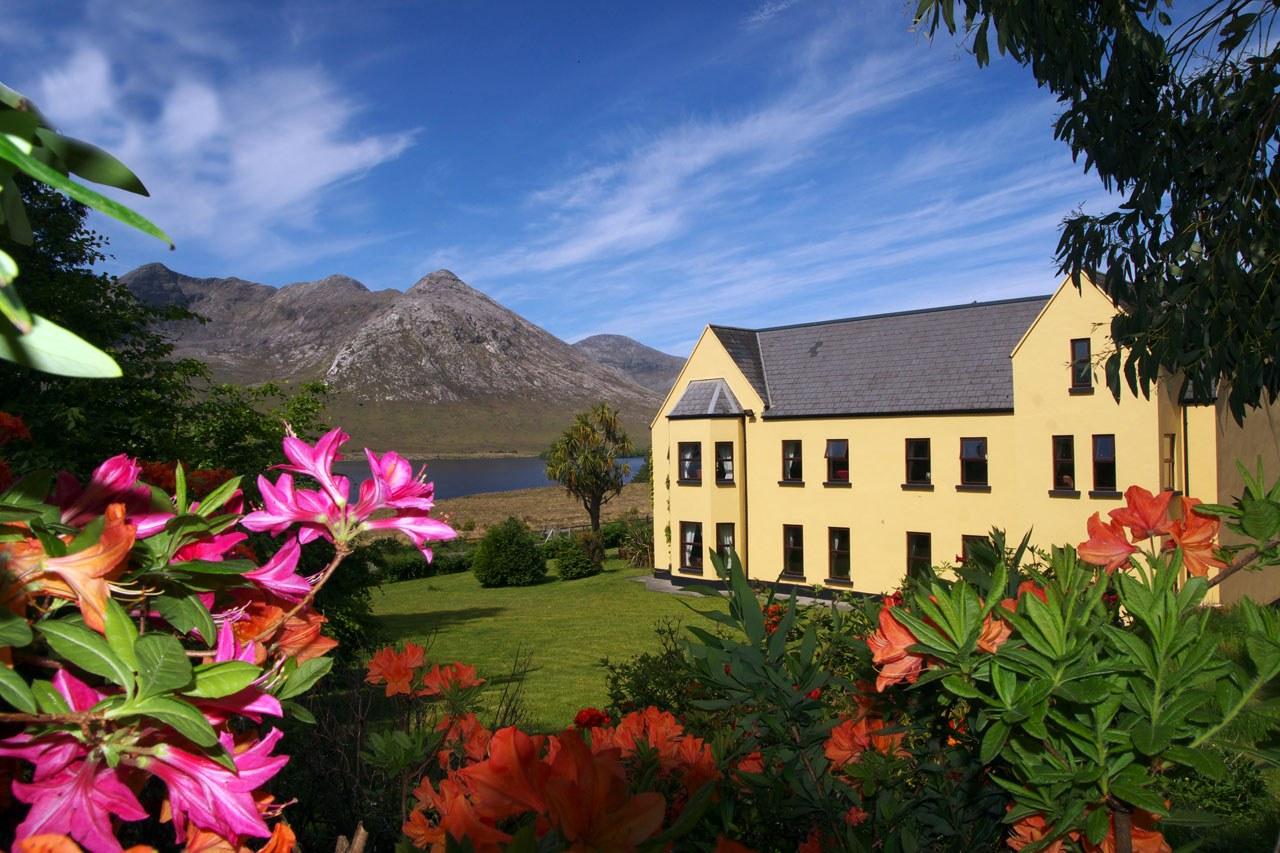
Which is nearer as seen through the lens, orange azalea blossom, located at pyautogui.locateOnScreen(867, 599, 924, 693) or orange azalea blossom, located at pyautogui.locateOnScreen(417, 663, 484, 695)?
orange azalea blossom, located at pyautogui.locateOnScreen(867, 599, 924, 693)

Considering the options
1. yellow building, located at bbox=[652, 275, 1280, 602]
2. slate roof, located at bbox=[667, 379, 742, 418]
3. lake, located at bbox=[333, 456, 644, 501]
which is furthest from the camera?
lake, located at bbox=[333, 456, 644, 501]

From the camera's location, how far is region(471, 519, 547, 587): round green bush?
3362cm

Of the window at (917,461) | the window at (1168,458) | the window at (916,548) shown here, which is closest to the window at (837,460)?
the window at (917,461)

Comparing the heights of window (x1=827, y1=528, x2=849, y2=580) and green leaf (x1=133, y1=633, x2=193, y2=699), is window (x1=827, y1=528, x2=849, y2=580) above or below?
below

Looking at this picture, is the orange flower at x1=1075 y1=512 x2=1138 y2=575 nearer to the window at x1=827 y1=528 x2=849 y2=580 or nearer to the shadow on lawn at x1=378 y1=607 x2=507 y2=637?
the window at x1=827 y1=528 x2=849 y2=580

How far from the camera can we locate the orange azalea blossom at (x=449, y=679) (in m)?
2.77

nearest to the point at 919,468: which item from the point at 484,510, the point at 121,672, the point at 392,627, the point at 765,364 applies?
the point at 765,364

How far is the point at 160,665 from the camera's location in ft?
2.50

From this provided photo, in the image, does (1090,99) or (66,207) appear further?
(66,207)

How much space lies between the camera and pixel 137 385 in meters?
13.8

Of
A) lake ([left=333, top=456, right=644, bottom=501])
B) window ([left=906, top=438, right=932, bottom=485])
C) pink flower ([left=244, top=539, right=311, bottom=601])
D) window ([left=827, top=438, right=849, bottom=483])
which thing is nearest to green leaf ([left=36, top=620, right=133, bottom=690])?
pink flower ([left=244, top=539, right=311, bottom=601])

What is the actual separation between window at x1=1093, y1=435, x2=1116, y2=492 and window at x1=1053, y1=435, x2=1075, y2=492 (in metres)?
0.53

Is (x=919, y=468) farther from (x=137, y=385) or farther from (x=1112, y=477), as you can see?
(x=137, y=385)

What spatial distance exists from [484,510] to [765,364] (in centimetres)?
4274
